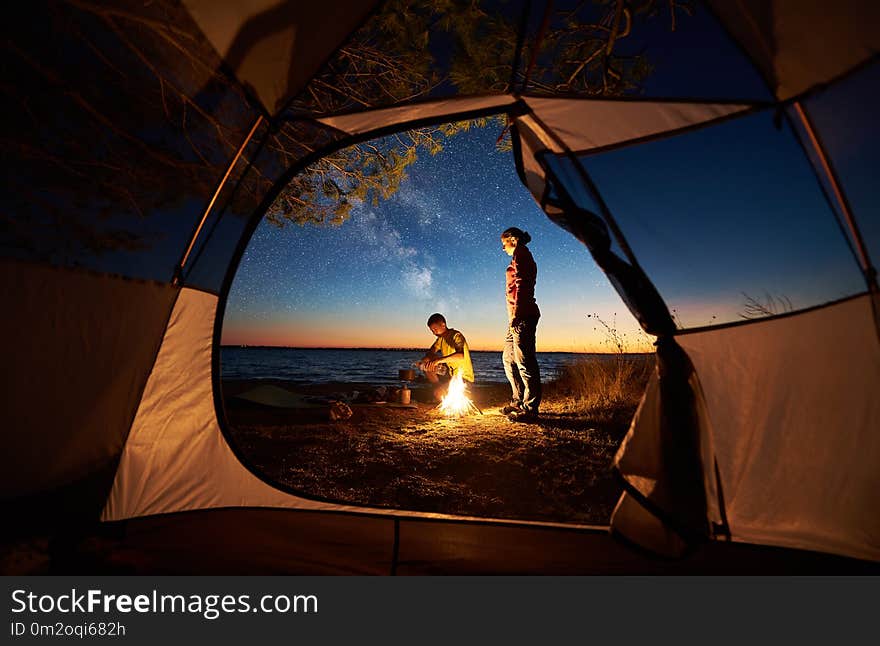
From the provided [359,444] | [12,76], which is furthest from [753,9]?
[359,444]

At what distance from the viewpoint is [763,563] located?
5.13ft

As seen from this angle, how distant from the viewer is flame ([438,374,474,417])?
521cm

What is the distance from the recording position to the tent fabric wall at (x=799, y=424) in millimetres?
1489

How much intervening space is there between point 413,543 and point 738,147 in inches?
85.2

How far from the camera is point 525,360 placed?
4066 mm

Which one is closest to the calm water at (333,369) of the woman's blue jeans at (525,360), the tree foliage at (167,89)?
the woman's blue jeans at (525,360)

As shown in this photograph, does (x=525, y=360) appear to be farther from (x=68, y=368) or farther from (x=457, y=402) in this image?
(x=68, y=368)

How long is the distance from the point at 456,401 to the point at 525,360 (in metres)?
Answer: 1.51

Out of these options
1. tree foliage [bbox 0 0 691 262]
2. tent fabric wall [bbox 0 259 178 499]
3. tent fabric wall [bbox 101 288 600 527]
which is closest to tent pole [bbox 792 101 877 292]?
tree foliage [bbox 0 0 691 262]

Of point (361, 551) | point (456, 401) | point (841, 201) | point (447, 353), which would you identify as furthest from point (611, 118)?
point (456, 401)

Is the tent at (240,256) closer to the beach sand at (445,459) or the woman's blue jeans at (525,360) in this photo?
the beach sand at (445,459)
